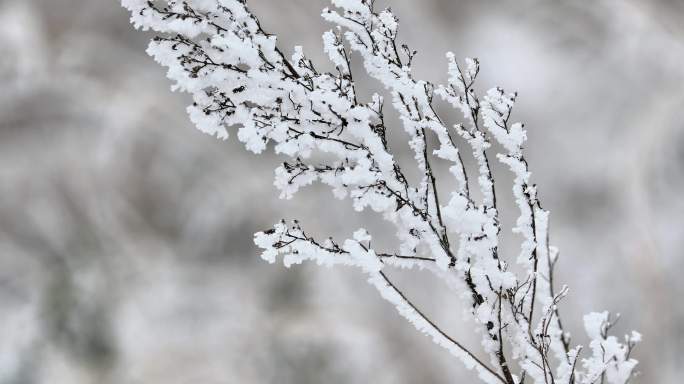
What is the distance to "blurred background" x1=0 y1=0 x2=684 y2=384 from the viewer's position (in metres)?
4.65

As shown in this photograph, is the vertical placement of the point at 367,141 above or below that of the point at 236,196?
below

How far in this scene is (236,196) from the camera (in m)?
5.01

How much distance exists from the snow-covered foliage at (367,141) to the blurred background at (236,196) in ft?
11.0

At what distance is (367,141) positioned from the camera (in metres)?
1.29

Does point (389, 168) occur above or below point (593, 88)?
below

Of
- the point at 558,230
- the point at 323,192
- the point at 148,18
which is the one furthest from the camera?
the point at 323,192

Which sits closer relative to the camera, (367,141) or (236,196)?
(367,141)

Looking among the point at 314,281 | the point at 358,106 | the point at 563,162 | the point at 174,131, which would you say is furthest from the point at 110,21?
the point at 358,106

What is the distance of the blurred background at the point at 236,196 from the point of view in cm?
465

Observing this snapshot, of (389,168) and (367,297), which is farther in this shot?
(367,297)

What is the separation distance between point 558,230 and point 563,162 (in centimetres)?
55

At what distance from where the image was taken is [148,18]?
48.8 inches

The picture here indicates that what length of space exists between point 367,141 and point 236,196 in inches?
151

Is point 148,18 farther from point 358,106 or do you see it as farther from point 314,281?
point 314,281
